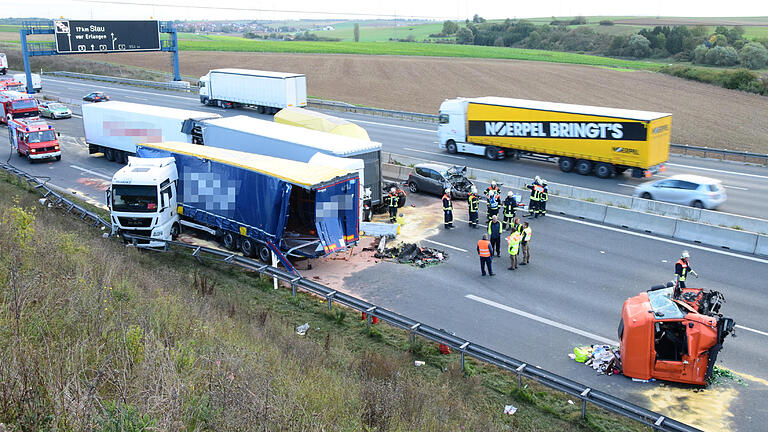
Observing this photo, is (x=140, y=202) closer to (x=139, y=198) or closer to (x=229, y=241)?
(x=139, y=198)

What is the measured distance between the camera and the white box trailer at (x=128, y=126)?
2758 cm

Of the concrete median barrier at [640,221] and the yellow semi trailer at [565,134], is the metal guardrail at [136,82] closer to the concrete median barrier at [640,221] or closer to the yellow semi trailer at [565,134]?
the yellow semi trailer at [565,134]

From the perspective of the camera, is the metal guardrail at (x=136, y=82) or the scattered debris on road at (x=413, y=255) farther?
the metal guardrail at (x=136, y=82)

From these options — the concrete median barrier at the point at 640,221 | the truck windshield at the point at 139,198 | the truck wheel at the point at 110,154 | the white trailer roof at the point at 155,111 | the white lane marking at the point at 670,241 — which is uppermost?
the white trailer roof at the point at 155,111

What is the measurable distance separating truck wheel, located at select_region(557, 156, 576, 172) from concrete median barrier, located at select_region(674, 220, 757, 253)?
32.2 feet

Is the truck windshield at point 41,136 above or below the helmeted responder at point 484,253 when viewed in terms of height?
above

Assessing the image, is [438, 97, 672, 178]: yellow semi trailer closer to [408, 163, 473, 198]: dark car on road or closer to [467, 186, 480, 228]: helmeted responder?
[408, 163, 473, 198]: dark car on road

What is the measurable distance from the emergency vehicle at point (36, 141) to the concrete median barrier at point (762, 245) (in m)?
30.7

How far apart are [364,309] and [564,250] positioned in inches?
341

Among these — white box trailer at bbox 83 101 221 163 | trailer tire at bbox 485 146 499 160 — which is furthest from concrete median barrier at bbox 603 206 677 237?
white box trailer at bbox 83 101 221 163

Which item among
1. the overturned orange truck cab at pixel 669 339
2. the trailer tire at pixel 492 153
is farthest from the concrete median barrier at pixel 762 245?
the trailer tire at pixel 492 153

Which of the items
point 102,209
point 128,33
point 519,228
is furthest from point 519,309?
point 128,33

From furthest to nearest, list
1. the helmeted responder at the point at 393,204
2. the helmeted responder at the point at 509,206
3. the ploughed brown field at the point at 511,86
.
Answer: the ploughed brown field at the point at 511,86
the helmeted responder at the point at 393,204
the helmeted responder at the point at 509,206

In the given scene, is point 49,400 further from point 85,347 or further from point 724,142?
point 724,142
